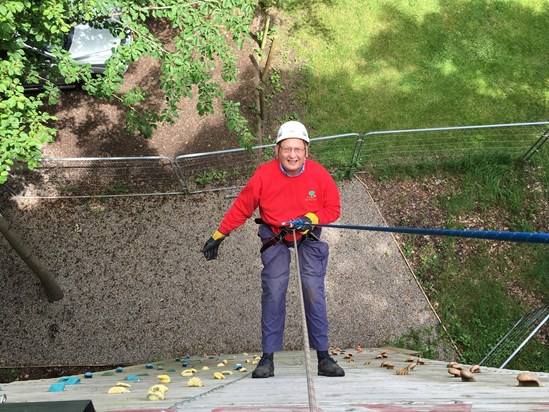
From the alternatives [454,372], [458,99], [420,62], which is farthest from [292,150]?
[420,62]

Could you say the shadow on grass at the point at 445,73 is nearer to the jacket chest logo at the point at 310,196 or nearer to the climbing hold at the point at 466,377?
the jacket chest logo at the point at 310,196

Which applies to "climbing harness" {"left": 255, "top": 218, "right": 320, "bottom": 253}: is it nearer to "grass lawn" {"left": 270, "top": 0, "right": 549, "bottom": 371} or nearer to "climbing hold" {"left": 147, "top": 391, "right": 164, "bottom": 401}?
"climbing hold" {"left": 147, "top": 391, "right": 164, "bottom": 401}

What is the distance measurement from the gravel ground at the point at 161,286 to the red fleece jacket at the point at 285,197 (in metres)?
2.52

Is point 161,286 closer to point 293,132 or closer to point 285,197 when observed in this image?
point 285,197

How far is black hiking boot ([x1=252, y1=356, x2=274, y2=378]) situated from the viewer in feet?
12.6

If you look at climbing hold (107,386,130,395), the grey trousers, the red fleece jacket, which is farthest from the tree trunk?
climbing hold (107,386,130,395)

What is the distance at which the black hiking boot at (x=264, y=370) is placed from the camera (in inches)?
151

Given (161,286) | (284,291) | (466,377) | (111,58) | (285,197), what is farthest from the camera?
(161,286)

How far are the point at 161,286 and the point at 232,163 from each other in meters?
2.37

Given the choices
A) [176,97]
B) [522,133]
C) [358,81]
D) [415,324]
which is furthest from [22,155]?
[522,133]

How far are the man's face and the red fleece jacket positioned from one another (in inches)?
7.7

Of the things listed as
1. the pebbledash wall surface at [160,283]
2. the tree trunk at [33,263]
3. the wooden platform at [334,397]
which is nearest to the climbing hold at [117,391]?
the wooden platform at [334,397]

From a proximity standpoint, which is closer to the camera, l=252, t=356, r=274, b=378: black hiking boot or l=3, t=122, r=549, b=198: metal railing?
l=252, t=356, r=274, b=378: black hiking boot

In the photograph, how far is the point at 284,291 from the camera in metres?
4.68
